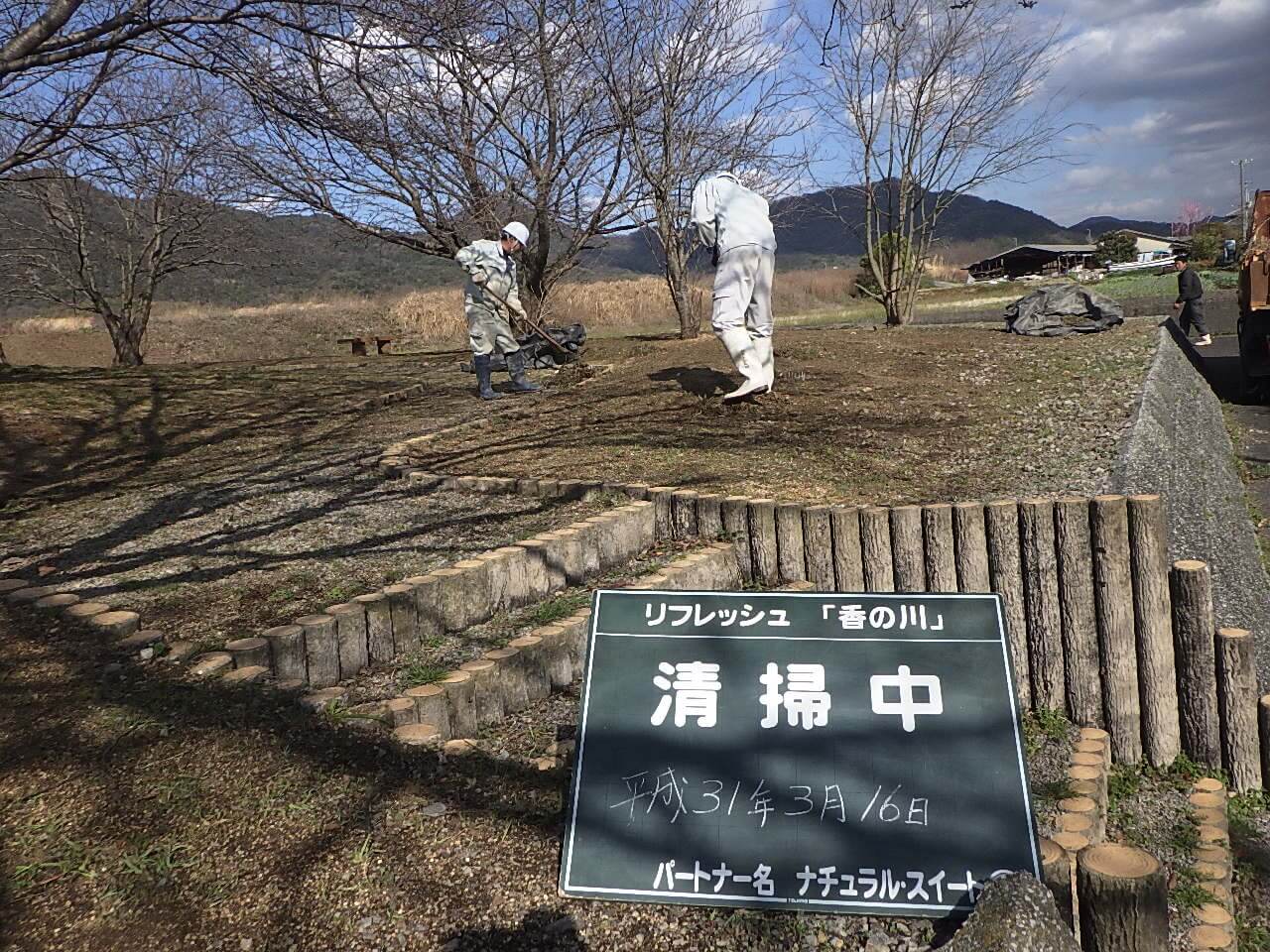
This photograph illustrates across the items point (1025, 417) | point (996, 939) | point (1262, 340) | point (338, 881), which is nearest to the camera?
point (996, 939)

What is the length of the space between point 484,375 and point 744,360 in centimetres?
354

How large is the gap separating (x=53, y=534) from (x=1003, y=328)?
1373cm

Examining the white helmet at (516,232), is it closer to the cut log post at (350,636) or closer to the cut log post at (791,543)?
the cut log post at (791,543)

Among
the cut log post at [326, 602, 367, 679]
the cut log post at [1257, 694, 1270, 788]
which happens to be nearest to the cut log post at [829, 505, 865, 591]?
the cut log post at [1257, 694, 1270, 788]

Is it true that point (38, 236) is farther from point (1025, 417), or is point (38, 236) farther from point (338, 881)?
point (338, 881)

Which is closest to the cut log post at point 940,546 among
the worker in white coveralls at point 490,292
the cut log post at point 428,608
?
the cut log post at point 428,608

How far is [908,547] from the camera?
4.56 meters

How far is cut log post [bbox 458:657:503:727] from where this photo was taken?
3730 mm

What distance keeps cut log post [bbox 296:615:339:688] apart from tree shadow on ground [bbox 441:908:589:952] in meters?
1.71

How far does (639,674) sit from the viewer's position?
2996mm

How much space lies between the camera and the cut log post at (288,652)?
3898 millimetres

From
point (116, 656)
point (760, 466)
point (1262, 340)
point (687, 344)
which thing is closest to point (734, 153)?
point (687, 344)

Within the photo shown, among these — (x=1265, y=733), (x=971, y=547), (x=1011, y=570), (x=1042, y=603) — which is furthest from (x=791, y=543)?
(x=1265, y=733)

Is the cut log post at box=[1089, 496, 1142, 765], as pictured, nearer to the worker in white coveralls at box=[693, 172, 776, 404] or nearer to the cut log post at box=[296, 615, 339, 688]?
the cut log post at box=[296, 615, 339, 688]
